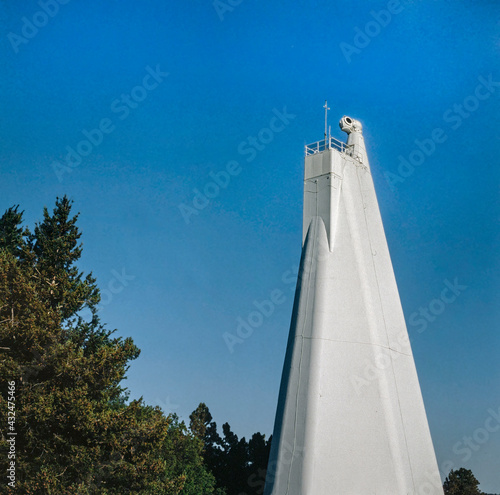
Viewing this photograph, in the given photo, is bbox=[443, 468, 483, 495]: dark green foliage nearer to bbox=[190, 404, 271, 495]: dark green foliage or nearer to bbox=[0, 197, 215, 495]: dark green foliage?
bbox=[190, 404, 271, 495]: dark green foliage

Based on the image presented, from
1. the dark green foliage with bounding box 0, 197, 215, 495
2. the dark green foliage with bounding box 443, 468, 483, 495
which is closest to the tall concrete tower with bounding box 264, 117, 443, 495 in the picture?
the dark green foliage with bounding box 0, 197, 215, 495

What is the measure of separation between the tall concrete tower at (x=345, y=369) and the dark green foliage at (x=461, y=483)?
119 ft

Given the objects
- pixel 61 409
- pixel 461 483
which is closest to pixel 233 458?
pixel 461 483

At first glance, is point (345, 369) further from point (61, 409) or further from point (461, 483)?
point (461, 483)

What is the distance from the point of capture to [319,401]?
17078 millimetres

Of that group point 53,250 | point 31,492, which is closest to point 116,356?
point 31,492

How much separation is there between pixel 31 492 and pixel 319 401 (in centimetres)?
1009

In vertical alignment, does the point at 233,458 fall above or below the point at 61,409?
above

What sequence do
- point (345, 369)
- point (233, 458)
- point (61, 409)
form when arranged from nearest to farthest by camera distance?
1. point (345, 369)
2. point (61, 409)
3. point (233, 458)

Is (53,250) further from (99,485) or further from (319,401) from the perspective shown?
(319,401)

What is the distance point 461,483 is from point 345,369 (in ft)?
134

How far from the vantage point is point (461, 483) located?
51.2 metres

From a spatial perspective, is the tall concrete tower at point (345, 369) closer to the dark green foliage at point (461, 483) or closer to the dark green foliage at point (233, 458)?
the dark green foliage at point (233, 458)

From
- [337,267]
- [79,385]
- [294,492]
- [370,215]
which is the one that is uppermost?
[370,215]
